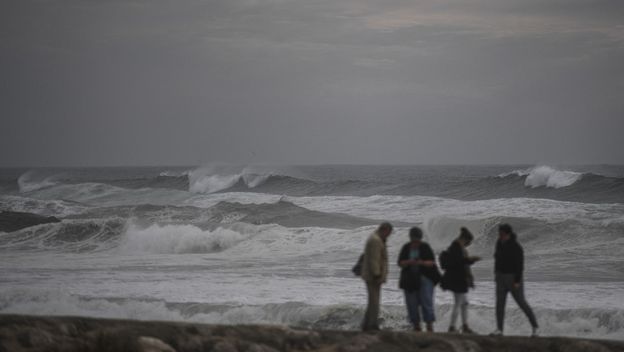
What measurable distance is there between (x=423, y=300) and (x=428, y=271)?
14.5 inches

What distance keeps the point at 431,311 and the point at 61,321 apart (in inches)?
169

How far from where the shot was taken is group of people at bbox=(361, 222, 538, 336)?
915cm

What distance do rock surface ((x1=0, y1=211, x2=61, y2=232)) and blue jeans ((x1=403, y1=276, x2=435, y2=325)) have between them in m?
25.0

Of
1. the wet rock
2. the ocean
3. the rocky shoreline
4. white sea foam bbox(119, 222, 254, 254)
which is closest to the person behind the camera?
the wet rock

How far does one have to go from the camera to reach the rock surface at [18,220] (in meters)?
31.2

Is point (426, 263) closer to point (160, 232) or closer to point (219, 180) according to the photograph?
point (160, 232)

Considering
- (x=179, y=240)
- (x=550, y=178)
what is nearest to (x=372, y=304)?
(x=179, y=240)

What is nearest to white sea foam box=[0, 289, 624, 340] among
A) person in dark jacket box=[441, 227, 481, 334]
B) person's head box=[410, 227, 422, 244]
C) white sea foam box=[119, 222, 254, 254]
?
person in dark jacket box=[441, 227, 481, 334]

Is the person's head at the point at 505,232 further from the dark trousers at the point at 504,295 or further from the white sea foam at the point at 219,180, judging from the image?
the white sea foam at the point at 219,180

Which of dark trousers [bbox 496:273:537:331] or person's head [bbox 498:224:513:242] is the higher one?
person's head [bbox 498:224:513:242]

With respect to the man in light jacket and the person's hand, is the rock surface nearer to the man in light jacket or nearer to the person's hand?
the man in light jacket

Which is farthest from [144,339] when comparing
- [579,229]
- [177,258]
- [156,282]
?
[579,229]

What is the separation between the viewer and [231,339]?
27.5 feet

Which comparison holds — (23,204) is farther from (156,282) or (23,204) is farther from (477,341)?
(477,341)
